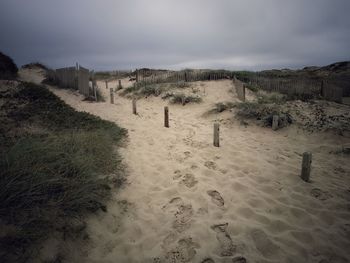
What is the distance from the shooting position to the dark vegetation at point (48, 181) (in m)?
2.67

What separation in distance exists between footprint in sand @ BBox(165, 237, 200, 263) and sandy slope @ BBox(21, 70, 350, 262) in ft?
0.04

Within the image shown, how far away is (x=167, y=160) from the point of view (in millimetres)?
5523

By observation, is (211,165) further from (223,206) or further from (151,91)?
(151,91)

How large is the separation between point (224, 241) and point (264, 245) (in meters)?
0.54

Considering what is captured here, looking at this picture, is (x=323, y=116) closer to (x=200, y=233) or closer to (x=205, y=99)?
(x=205, y=99)

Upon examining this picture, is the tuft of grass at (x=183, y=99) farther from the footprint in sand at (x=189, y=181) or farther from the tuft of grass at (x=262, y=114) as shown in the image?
the footprint in sand at (x=189, y=181)

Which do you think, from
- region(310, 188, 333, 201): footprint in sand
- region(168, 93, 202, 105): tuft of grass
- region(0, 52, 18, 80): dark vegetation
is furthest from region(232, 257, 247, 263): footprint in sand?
region(0, 52, 18, 80): dark vegetation

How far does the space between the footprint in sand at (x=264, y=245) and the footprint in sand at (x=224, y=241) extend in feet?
1.13

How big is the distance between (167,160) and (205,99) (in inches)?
322

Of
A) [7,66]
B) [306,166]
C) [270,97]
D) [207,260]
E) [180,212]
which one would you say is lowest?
[207,260]

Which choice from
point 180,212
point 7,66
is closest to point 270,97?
point 180,212

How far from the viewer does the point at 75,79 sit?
1505 centimetres

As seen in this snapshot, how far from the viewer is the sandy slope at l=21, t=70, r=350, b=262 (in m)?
2.95

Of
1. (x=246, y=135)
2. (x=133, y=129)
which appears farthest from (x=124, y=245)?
(x=246, y=135)
